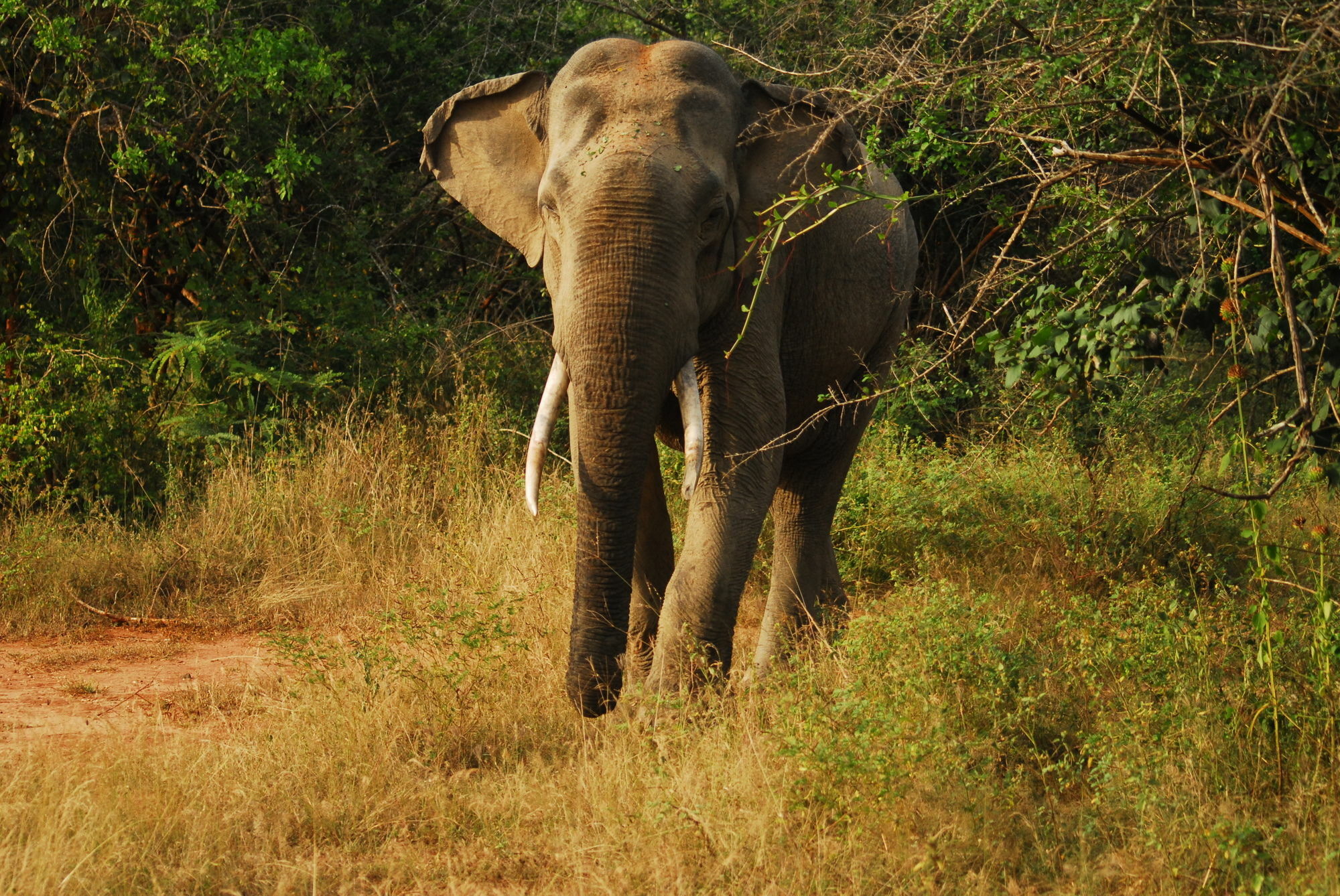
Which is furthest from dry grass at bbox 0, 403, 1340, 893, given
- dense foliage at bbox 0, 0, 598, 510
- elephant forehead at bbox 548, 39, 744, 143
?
dense foliage at bbox 0, 0, 598, 510

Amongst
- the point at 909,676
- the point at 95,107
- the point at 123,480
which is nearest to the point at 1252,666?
the point at 909,676

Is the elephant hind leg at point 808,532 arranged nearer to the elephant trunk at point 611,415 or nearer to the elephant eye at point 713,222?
the elephant trunk at point 611,415

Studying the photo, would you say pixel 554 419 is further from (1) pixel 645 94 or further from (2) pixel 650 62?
(2) pixel 650 62

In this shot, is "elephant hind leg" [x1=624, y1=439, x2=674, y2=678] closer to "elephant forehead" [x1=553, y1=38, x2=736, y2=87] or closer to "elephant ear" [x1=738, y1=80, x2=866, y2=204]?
"elephant ear" [x1=738, y1=80, x2=866, y2=204]

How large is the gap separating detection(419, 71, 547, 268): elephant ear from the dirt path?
93.1 inches

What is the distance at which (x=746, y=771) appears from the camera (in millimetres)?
4637

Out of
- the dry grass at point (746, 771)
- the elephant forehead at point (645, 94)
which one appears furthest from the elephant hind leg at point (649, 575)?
the elephant forehead at point (645, 94)

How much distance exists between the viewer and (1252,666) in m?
5.11

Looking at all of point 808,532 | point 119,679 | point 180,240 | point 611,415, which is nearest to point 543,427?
point 611,415

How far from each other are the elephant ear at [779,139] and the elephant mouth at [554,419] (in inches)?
34.0

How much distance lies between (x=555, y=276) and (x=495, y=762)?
75.4 inches

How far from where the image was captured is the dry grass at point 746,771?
4195mm

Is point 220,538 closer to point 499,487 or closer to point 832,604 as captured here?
point 499,487

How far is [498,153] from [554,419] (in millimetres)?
1445
